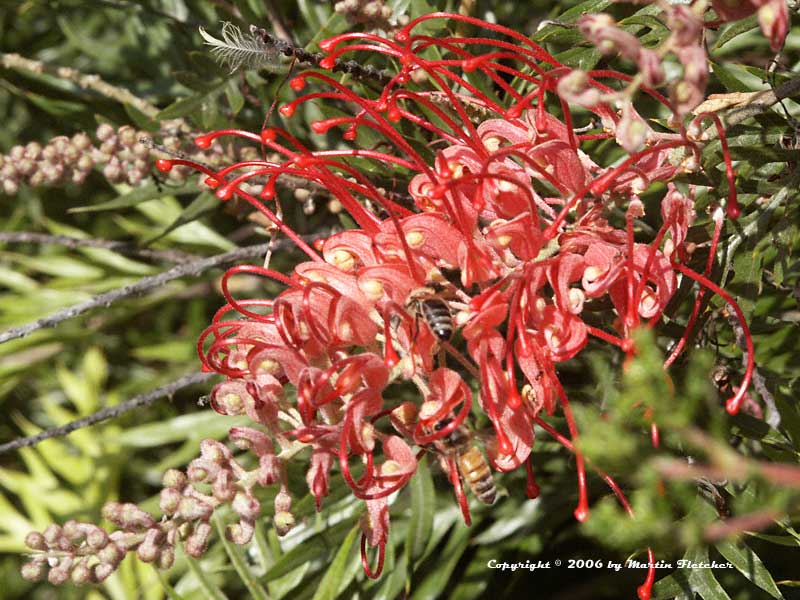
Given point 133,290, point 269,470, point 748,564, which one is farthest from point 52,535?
point 748,564

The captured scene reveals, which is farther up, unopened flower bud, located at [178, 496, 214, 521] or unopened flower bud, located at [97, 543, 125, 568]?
unopened flower bud, located at [178, 496, 214, 521]

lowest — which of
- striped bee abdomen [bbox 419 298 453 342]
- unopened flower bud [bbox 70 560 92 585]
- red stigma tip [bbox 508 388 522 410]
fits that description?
red stigma tip [bbox 508 388 522 410]

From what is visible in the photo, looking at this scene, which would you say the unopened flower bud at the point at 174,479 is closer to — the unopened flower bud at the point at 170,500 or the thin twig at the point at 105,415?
the unopened flower bud at the point at 170,500

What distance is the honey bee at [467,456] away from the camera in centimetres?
84

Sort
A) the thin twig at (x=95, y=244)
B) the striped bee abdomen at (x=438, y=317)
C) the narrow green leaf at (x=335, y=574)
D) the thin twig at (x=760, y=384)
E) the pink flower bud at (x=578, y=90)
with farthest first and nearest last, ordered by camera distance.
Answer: the thin twig at (x=95, y=244)
the narrow green leaf at (x=335, y=574)
the thin twig at (x=760, y=384)
the striped bee abdomen at (x=438, y=317)
the pink flower bud at (x=578, y=90)

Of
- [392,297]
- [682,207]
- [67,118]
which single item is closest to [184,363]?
[67,118]

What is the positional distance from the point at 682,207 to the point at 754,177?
0.12 meters

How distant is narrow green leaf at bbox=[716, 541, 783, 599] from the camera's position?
0.84 m

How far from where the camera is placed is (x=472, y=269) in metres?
0.79

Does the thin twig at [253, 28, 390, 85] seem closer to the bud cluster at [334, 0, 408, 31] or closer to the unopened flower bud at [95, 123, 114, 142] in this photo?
the bud cluster at [334, 0, 408, 31]

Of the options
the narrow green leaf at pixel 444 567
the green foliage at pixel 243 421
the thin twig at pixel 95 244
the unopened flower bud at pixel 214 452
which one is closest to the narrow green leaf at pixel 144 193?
the green foliage at pixel 243 421

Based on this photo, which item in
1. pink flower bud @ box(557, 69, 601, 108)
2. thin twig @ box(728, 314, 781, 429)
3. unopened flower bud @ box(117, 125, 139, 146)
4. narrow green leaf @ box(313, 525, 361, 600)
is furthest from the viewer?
unopened flower bud @ box(117, 125, 139, 146)

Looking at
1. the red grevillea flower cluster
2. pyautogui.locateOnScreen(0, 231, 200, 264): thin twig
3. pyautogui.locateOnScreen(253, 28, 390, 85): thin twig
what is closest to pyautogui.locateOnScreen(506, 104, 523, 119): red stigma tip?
the red grevillea flower cluster

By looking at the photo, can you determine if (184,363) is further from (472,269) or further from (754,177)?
(754,177)
